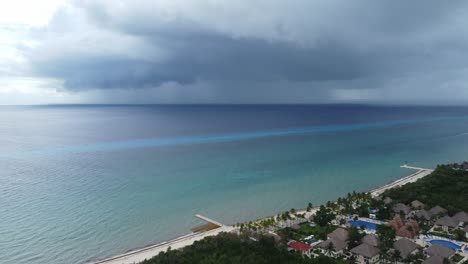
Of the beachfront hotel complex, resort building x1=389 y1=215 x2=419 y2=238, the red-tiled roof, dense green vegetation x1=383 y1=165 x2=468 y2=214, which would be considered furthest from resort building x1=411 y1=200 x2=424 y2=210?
the red-tiled roof

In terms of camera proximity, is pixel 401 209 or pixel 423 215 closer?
pixel 423 215

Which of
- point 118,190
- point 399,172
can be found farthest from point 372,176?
point 118,190

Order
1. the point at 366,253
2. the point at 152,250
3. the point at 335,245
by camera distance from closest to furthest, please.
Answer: the point at 366,253, the point at 335,245, the point at 152,250

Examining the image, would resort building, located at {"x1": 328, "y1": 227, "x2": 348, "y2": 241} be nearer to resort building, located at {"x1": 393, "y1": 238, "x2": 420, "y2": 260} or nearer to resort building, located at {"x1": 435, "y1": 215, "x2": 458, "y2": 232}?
resort building, located at {"x1": 393, "y1": 238, "x2": 420, "y2": 260}

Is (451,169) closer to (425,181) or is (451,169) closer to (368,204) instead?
(425,181)

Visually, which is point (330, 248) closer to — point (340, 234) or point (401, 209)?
point (340, 234)

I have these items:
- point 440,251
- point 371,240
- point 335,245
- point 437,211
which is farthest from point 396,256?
point 437,211

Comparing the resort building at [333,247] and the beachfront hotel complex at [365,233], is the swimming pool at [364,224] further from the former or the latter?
the resort building at [333,247]

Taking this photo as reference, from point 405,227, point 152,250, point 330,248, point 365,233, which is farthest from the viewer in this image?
point 405,227
